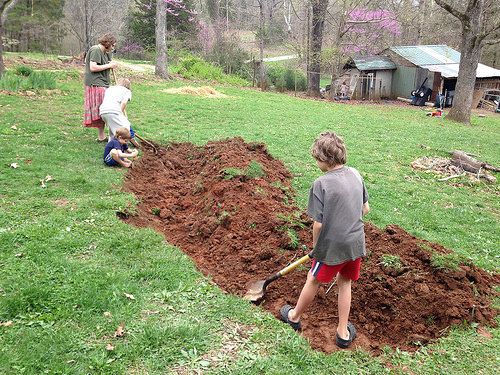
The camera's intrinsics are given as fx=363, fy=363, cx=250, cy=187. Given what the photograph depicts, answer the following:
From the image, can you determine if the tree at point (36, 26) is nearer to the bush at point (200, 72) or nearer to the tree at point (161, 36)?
the bush at point (200, 72)

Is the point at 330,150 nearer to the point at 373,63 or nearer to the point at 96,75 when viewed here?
the point at 96,75

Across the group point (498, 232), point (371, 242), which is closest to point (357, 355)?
point (371, 242)

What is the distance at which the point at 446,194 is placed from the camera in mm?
6918

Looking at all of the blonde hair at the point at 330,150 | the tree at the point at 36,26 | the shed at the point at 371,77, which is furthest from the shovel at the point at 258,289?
the tree at the point at 36,26

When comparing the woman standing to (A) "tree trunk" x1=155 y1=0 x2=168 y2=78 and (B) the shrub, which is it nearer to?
(B) the shrub

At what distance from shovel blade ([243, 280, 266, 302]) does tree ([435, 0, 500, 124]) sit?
15196mm

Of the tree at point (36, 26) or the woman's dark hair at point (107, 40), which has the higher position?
the tree at point (36, 26)

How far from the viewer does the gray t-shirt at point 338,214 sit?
2.87 metres

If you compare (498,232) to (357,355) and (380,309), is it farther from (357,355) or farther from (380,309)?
(357,355)

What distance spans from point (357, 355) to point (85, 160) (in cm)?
567

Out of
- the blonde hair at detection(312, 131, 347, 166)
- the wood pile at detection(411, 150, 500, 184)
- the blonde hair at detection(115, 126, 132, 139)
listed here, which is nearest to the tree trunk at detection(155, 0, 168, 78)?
the blonde hair at detection(115, 126, 132, 139)

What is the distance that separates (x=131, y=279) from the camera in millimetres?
3518

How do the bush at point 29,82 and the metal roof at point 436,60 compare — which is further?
the metal roof at point 436,60

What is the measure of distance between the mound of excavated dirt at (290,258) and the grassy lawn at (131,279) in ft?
0.88
